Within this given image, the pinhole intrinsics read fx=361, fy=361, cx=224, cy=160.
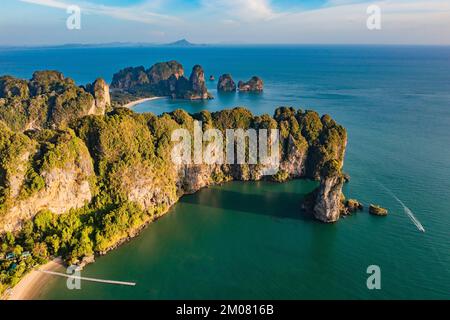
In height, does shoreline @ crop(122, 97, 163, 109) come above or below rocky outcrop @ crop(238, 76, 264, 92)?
below

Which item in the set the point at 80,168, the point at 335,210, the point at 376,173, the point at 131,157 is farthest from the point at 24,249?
the point at 376,173

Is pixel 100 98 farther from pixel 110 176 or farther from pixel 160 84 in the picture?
pixel 110 176

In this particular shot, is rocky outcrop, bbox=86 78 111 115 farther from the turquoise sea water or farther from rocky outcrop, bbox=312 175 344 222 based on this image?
rocky outcrop, bbox=312 175 344 222

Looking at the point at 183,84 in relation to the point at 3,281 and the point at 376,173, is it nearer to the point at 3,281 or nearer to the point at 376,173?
the point at 376,173

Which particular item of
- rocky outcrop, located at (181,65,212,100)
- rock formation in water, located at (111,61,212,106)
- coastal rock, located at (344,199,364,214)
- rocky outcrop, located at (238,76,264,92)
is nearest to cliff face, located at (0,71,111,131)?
rock formation in water, located at (111,61,212,106)

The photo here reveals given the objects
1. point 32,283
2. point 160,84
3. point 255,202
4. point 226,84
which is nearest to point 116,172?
point 32,283
